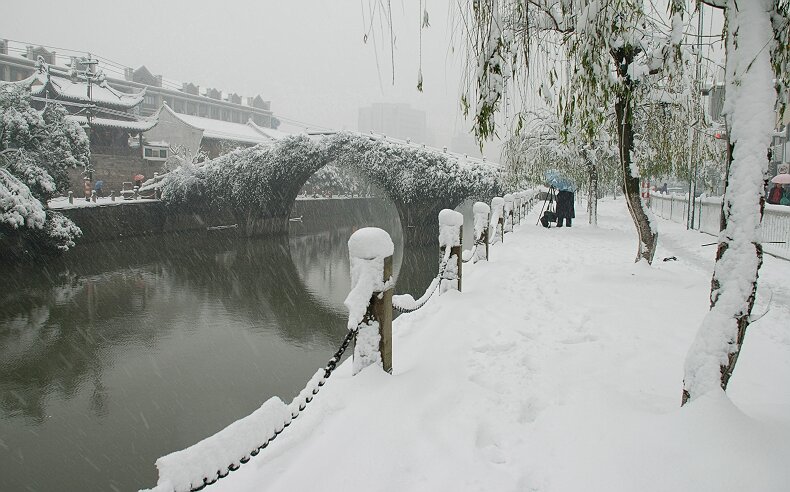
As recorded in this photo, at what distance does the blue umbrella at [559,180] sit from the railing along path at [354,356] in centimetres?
984

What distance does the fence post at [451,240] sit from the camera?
560 cm

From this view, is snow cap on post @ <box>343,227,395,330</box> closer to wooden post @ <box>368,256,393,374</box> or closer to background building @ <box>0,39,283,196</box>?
wooden post @ <box>368,256,393,374</box>

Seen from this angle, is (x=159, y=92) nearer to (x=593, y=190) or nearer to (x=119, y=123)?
(x=119, y=123)

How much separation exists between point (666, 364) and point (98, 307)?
11.4 metres

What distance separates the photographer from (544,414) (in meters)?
2.79

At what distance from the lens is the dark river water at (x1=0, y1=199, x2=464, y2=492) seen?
5180 mm

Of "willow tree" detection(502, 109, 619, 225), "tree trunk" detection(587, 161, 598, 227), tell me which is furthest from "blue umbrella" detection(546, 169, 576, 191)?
"tree trunk" detection(587, 161, 598, 227)

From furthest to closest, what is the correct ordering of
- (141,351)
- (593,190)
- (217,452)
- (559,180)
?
(593,190), (559,180), (141,351), (217,452)

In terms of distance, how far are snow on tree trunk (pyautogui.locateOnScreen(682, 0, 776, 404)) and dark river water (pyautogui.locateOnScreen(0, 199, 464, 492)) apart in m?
4.64

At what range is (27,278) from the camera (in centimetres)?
1367

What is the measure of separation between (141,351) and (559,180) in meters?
11.8

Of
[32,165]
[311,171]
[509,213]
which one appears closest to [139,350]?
[509,213]

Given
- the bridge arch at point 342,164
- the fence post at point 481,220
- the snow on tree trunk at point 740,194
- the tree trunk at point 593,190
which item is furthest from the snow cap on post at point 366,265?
the bridge arch at point 342,164

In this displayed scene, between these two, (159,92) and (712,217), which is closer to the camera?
(712,217)
